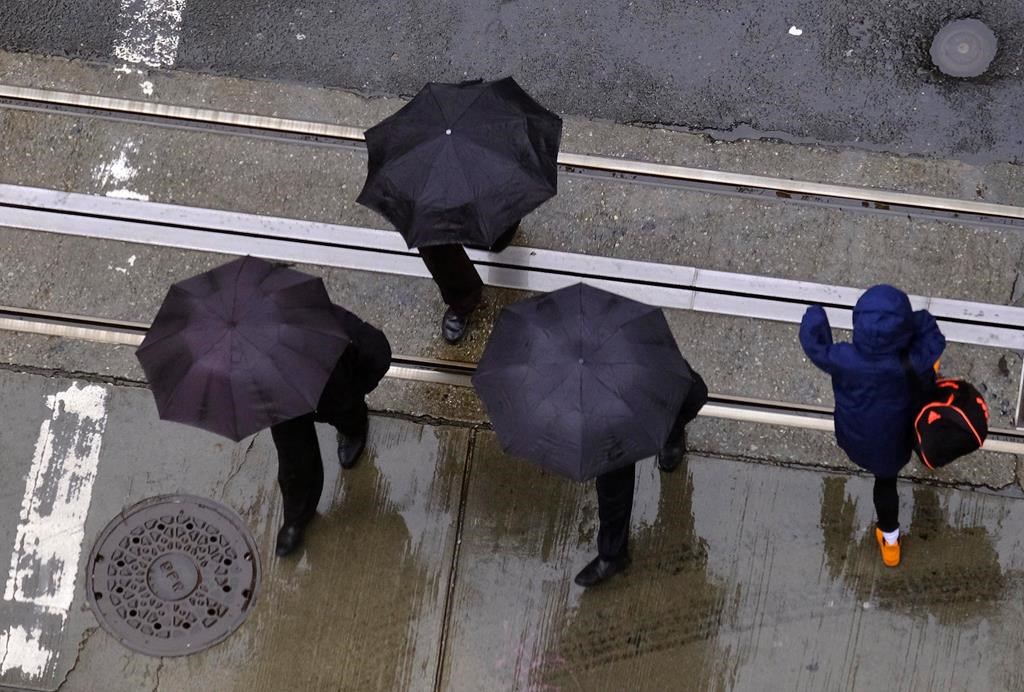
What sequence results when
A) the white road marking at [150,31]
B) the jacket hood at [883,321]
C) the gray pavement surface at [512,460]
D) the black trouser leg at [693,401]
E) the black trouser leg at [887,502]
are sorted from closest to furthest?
1. the jacket hood at [883,321]
2. the black trouser leg at [693,401]
3. the black trouser leg at [887,502]
4. the gray pavement surface at [512,460]
5. the white road marking at [150,31]

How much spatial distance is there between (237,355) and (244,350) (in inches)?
1.1

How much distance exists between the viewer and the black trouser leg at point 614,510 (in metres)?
4.07

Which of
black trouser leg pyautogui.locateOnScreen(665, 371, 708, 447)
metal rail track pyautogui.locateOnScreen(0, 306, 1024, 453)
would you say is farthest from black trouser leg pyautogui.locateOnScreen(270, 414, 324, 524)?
black trouser leg pyautogui.locateOnScreen(665, 371, 708, 447)

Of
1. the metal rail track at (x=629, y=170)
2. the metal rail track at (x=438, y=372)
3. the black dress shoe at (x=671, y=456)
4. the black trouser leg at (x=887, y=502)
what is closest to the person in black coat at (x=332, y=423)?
the metal rail track at (x=438, y=372)

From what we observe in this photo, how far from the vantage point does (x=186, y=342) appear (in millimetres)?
3605

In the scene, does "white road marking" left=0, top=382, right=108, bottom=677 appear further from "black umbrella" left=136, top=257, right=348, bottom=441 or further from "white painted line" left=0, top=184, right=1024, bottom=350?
"black umbrella" left=136, top=257, right=348, bottom=441

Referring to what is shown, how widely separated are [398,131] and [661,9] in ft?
6.18

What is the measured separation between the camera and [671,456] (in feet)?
15.4

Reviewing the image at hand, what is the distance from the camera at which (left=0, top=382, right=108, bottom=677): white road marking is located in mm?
4695

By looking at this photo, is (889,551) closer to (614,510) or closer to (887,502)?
(887,502)

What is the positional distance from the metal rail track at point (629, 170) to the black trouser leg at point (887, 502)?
4.58 ft

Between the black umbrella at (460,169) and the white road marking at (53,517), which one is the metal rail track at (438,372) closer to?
the white road marking at (53,517)

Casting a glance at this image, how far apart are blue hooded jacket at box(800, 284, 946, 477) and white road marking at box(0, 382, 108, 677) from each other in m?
3.20

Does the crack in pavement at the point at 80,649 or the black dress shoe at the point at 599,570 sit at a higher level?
the black dress shoe at the point at 599,570
